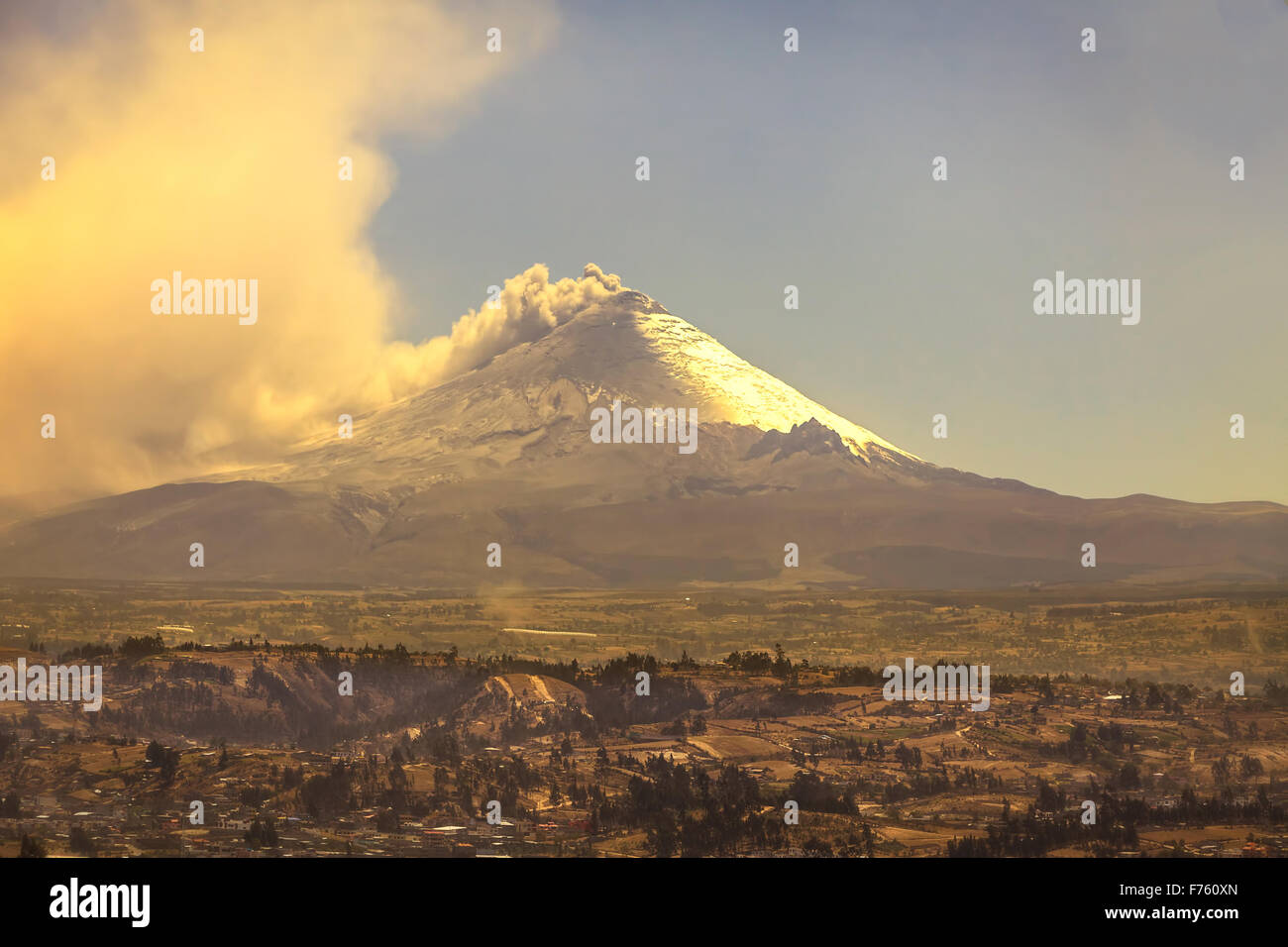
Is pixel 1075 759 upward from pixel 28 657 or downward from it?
downward

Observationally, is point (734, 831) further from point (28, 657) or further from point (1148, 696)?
point (28, 657)

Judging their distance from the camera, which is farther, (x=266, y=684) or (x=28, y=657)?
(x=28, y=657)

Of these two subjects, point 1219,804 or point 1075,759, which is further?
point 1075,759

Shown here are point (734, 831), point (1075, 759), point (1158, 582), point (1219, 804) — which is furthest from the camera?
point (1158, 582)
